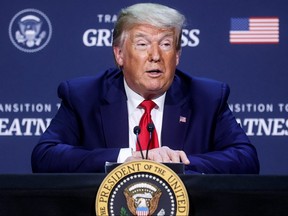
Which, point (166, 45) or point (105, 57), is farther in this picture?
point (105, 57)

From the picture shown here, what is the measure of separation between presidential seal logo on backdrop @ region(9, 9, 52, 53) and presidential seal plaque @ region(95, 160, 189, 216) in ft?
6.97

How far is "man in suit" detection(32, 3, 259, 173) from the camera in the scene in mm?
2955

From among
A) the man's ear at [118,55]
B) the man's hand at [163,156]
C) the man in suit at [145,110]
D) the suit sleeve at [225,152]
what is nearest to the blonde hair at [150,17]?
the man in suit at [145,110]

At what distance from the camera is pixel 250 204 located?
2.19 metres

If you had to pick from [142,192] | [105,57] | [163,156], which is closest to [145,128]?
[163,156]

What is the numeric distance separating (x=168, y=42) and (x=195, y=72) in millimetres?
1117

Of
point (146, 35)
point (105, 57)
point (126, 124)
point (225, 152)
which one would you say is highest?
point (146, 35)

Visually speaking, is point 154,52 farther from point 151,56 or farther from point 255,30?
point 255,30

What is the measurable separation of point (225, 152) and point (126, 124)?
402mm

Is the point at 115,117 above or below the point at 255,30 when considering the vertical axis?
below

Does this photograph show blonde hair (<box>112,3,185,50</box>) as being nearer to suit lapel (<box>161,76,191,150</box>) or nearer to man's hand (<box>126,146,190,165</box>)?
suit lapel (<box>161,76,191,150</box>)

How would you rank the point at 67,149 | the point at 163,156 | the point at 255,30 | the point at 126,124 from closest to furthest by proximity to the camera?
1. the point at 163,156
2. the point at 67,149
3. the point at 126,124
4. the point at 255,30

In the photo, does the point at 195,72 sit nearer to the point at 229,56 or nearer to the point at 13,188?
the point at 229,56

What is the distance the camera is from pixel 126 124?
308cm
